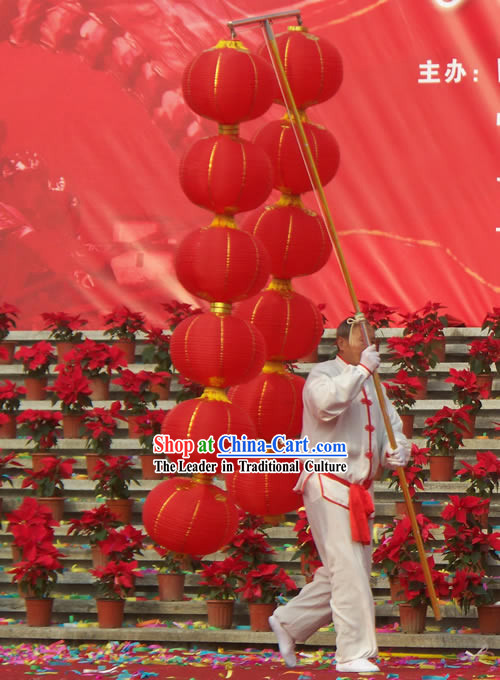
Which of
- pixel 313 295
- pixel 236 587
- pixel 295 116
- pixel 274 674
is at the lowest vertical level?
pixel 274 674

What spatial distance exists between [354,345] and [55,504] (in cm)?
264

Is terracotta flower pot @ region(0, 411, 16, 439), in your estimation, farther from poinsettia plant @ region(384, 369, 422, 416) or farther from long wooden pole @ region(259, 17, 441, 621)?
long wooden pole @ region(259, 17, 441, 621)

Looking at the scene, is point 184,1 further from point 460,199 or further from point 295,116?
point 295,116

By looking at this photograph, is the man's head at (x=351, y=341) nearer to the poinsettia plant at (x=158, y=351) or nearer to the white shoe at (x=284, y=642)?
the white shoe at (x=284, y=642)

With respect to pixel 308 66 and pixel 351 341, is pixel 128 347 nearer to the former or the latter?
pixel 351 341

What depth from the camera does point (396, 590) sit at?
7.28 meters

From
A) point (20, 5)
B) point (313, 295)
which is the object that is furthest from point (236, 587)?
point (20, 5)

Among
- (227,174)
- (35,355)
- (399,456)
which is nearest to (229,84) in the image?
(227,174)

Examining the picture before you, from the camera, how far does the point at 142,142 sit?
11.2 metres

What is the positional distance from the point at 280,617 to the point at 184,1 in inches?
242

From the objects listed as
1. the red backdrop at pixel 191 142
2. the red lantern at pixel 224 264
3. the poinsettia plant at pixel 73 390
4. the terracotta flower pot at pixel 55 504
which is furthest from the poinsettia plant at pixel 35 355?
the red lantern at pixel 224 264

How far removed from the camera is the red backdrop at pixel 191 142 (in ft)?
35.1

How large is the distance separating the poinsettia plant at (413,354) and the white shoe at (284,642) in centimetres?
283

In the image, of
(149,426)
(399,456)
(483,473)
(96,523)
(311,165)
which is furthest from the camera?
(149,426)
